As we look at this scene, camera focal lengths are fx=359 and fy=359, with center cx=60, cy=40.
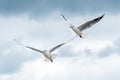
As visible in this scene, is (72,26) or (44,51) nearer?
(72,26)

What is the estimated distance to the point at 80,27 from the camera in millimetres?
23297

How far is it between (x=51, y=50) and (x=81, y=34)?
2.77 metres

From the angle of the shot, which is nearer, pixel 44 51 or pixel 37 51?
pixel 37 51

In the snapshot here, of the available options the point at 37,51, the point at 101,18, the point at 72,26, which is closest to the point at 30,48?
the point at 37,51

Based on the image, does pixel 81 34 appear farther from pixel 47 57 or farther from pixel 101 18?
pixel 47 57

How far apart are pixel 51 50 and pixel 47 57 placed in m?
0.76

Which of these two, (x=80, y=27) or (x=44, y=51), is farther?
(x=44, y=51)

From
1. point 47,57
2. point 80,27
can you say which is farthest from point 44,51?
point 80,27

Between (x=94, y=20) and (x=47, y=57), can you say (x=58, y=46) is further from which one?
(x=94, y=20)

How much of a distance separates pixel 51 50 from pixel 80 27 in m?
2.51

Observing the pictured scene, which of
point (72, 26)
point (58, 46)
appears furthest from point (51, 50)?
point (72, 26)

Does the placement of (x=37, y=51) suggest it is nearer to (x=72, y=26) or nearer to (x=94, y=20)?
(x=72, y=26)

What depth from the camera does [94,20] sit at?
23484 mm

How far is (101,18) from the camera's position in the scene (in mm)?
22953
